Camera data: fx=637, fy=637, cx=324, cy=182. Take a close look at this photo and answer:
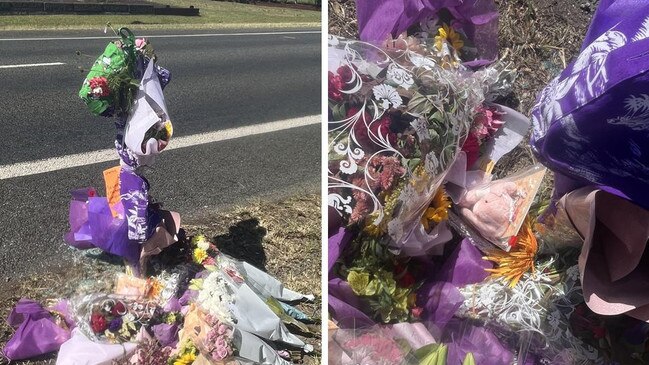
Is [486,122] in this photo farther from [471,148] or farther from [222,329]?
[222,329]

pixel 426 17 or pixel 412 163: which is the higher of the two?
pixel 426 17

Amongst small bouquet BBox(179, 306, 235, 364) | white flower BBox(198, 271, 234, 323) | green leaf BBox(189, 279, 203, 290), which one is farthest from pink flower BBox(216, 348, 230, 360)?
green leaf BBox(189, 279, 203, 290)

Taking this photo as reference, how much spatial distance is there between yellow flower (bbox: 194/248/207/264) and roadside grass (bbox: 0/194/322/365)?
249 millimetres

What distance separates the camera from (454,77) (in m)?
1.43

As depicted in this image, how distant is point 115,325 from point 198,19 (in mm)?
11013

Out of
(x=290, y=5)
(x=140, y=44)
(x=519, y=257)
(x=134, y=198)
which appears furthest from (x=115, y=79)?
(x=290, y=5)

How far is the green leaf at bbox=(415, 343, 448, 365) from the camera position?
127 centimetres

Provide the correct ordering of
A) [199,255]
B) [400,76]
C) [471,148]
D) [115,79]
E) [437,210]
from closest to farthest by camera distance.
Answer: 1. [400,76]
2. [437,210]
3. [471,148]
4. [115,79]
5. [199,255]

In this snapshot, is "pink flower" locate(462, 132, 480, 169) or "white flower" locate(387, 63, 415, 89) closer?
"white flower" locate(387, 63, 415, 89)

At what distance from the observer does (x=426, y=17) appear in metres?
1.57

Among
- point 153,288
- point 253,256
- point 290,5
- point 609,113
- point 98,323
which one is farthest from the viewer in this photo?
point 290,5

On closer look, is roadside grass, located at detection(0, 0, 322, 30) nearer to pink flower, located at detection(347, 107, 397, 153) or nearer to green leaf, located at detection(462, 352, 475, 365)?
pink flower, located at detection(347, 107, 397, 153)

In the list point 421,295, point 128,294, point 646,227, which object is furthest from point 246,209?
point 646,227

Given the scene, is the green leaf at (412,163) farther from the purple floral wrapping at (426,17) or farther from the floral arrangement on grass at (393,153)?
the purple floral wrapping at (426,17)
